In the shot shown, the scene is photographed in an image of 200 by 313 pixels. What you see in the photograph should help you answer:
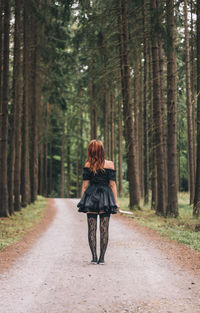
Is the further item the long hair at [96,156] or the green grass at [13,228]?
the green grass at [13,228]

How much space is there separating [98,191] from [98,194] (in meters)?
0.06

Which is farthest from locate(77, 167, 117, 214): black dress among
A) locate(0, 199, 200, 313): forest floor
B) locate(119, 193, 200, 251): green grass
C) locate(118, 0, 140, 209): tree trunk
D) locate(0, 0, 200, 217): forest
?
locate(118, 0, 140, 209): tree trunk

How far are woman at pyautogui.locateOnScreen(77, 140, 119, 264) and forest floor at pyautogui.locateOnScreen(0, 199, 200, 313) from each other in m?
0.73

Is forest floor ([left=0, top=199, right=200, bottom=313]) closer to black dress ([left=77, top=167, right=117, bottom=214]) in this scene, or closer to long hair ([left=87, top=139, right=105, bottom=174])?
black dress ([left=77, top=167, right=117, bottom=214])

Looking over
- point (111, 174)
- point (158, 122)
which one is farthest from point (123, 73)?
point (111, 174)

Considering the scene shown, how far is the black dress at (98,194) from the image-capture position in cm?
705

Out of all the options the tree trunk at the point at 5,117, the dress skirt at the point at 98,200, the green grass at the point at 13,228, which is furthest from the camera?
the tree trunk at the point at 5,117

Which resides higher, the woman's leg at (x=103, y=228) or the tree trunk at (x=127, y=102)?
the tree trunk at (x=127, y=102)

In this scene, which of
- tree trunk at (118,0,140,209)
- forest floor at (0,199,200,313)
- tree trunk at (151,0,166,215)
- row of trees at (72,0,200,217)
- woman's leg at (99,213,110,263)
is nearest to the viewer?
forest floor at (0,199,200,313)

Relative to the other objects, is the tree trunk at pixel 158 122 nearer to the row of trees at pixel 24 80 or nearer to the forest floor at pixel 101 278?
the row of trees at pixel 24 80

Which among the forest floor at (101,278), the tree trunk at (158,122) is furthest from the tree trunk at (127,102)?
the forest floor at (101,278)

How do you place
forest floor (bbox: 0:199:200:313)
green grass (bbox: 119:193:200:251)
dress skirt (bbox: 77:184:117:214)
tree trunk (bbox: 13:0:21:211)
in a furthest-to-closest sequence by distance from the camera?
1. tree trunk (bbox: 13:0:21:211)
2. green grass (bbox: 119:193:200:251)
3. dress skirt (bbox: 77:184:117:214)
4. forest floor (bbox: 0:199:200:313)

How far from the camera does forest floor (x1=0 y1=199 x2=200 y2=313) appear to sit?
4.79 metres

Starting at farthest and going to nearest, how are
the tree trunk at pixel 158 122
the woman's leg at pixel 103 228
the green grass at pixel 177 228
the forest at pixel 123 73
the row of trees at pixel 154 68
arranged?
the tree trunk at pixel 158 122
the forest at pixel 123 73
the row of trees at pixel 154 68
the green grass at pixel 177 228
the woman's leg at pixel 103 228
